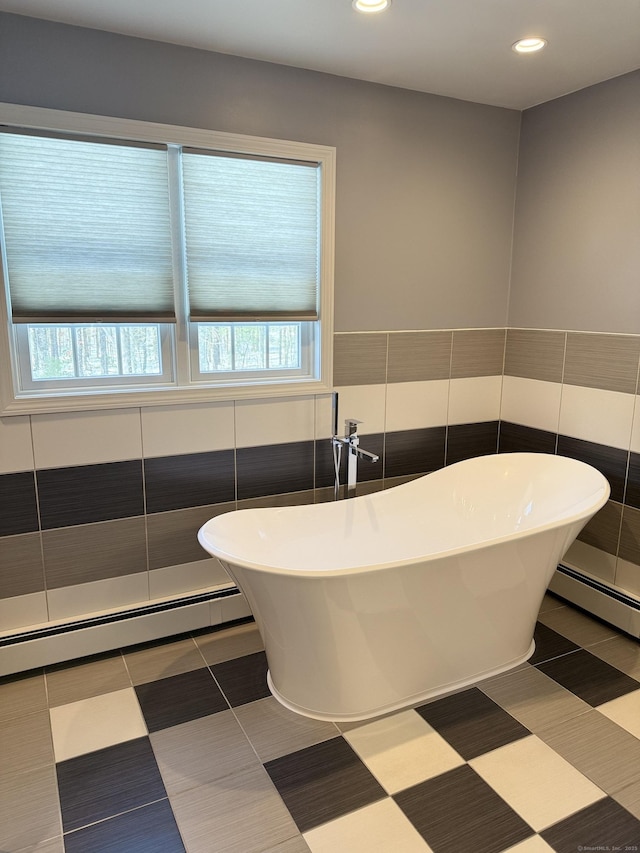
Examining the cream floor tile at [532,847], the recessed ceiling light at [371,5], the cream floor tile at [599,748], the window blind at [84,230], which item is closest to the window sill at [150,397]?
the window blind at [84,230]

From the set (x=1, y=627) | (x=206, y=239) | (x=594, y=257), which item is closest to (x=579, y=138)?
(x=594, y=257)

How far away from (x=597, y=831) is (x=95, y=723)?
1732 millimetres

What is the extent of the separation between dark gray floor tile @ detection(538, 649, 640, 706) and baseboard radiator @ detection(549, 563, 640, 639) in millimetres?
290

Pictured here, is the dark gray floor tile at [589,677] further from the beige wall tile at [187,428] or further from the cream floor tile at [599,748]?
the beige wall tile at [187,428]

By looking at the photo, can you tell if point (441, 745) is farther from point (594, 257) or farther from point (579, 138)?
point (579, 138)

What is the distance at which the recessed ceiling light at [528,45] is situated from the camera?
2.26m

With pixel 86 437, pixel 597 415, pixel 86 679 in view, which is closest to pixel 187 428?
pixel 86 437

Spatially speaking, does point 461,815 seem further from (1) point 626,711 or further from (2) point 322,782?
(1) point 626,711

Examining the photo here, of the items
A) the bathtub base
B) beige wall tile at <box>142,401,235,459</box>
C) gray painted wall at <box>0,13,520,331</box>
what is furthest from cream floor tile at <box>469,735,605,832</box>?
gray painted wall at <box>0,13,520,331</box>

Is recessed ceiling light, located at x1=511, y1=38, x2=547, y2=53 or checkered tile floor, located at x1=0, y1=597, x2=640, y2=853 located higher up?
recessed ceiling light, located at x1=511, y1=38, x2=547, y2=53

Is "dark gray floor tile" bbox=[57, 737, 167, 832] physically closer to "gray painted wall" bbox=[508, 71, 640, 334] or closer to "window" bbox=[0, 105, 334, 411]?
"window" bbox=[0, 105, 334, 411]

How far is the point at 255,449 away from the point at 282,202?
1.14 meters

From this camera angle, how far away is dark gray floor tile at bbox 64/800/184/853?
1.68 meters

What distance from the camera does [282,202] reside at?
104 inches
